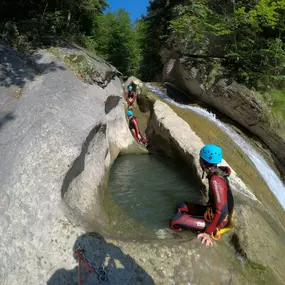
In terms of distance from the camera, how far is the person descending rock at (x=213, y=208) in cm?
420

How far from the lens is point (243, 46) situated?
13039 millimetres

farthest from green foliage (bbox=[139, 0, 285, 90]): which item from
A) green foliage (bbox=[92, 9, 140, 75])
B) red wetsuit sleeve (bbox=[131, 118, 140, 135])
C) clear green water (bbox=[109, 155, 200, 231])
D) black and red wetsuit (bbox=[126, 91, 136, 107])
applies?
green foliage (bbox=[92, 9, 140, 75])

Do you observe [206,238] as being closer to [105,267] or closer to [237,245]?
[237,245]

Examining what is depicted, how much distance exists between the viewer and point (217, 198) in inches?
165

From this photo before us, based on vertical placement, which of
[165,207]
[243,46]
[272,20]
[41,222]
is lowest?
[41,222]

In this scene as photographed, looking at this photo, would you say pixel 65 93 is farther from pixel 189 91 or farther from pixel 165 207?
pixel 189 91

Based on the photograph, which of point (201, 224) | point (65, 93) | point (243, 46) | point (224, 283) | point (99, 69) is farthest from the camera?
point (243, 46)

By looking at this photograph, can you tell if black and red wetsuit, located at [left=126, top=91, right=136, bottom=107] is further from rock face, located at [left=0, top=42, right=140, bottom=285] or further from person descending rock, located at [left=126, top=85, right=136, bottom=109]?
rock face, located at [left=0, top=42, right=140, bottom=285]

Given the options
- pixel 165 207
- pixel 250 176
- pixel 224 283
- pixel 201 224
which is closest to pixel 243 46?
pixel 250 176

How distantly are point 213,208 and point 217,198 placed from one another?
9.1 inches

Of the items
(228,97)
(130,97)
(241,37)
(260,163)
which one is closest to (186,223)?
(260,163)

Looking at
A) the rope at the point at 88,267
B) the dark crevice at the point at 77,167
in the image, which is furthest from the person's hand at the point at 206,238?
the dark crevice at the point at 77,167

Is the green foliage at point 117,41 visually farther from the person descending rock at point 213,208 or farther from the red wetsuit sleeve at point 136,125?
the person descending rock at point 213,208

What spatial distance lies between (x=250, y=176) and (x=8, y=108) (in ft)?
24.1
